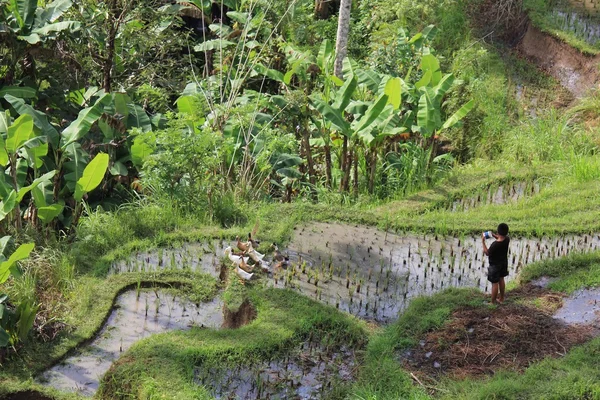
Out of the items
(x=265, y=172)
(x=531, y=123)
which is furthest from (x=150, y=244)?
(x=531, y=123)

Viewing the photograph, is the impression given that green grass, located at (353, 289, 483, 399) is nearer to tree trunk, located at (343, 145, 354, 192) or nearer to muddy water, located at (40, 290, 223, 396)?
muddy water, located at (40, 290, 223, 396)

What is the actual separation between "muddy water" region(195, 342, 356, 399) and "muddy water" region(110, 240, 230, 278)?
1893 mm

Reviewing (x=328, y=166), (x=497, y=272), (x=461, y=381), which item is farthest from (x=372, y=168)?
(x=461, y=381)

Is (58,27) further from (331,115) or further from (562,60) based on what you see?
(562,60)

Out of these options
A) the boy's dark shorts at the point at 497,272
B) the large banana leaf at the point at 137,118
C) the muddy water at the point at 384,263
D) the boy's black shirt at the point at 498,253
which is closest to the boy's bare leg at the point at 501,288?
the boy's dark shorts at the point at 497,272

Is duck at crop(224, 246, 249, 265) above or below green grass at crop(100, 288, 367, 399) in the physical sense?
above

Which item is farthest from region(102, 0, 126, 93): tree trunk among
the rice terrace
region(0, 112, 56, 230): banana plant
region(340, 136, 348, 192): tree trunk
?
region(340, 136, 348, 192): tree trunk

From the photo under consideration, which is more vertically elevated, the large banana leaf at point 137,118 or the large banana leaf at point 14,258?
the large banana leaf at point 137,118

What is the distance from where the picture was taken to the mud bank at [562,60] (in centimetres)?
1432

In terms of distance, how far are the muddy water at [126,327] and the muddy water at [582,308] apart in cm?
307

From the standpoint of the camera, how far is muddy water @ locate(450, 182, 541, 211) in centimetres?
1118

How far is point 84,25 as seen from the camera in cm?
1143

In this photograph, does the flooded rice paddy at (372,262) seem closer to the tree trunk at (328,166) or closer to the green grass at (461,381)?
the green grass at (461,381)

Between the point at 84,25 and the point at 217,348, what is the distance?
5786 mm
